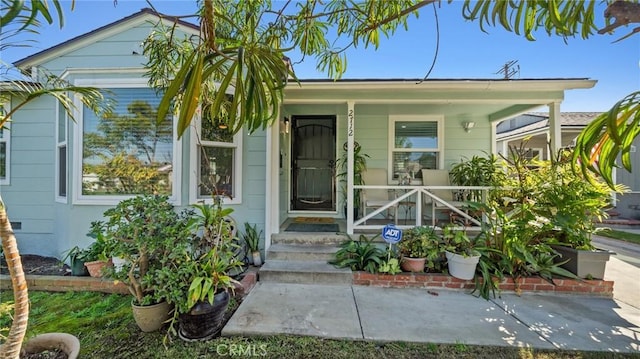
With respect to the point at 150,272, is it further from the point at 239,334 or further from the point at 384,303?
the point at 384,303

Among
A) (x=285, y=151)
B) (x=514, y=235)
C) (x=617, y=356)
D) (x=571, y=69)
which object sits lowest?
(x=617, y=356)

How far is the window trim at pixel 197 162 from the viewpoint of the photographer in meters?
3.78

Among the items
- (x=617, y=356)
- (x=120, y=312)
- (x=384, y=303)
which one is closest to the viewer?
(x=617, y=356)

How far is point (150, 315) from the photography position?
7.54 feet

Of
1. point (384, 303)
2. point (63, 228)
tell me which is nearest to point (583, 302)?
point (384, 303)

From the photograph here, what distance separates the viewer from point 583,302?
2.94 meters

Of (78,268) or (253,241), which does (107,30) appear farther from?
(253,241)

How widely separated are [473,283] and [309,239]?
2217mm

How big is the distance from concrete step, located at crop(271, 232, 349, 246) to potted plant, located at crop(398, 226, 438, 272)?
887mm

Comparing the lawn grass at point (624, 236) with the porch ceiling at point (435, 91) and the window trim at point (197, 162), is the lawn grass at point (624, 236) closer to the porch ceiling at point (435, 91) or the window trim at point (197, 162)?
the porch ceiling at point (435, 91)

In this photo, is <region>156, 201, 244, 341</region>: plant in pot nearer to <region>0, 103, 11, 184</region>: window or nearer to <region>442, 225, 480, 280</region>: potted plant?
<region>442, 225, 480, 280</region>: potted plant

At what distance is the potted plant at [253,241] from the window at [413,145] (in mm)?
3143

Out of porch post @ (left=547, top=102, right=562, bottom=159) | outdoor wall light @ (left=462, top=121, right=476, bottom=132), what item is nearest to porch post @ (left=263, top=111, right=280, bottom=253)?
outdoor wall light @ (left=462, top=121, right=476, bottom=132)

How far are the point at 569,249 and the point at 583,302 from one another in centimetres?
64
